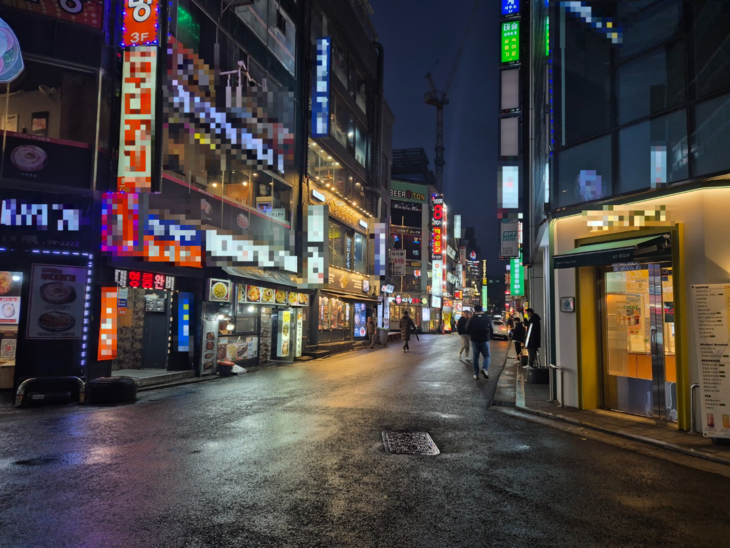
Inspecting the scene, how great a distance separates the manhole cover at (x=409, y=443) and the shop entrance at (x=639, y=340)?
4.47m

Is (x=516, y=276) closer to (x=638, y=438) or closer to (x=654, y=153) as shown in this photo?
(x=654, y=153)

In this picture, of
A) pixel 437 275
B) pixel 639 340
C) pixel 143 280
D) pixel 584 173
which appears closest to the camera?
pixel 639 340

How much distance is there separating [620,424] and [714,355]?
1936 millimetres

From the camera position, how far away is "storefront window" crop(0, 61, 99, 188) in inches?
469

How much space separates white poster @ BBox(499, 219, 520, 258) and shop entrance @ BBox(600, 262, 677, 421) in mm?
13177

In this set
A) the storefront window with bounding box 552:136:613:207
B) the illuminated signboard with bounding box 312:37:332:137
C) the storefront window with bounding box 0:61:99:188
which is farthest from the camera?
the illuminated signboard with bounding box 312:37:332:137

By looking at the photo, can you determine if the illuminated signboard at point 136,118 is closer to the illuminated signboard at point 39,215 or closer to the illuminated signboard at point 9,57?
the illuminated signboard at point 39,215

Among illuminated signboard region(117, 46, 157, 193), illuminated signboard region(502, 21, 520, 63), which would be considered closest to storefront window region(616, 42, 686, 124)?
illuminated signboard region(117, 46, 157, 193)

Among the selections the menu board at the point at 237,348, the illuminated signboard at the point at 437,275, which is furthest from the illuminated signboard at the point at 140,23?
the illuminated signboard at the point at 437,275

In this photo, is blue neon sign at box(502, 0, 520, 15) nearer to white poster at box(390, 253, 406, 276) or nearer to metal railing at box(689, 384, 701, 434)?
metal railing at box(689, 384, 701, 434)

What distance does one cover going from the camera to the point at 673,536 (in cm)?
409

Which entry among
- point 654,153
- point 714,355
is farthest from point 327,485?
point 654,153

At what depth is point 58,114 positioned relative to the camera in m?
12.4

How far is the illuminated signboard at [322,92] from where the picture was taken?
24781mm
